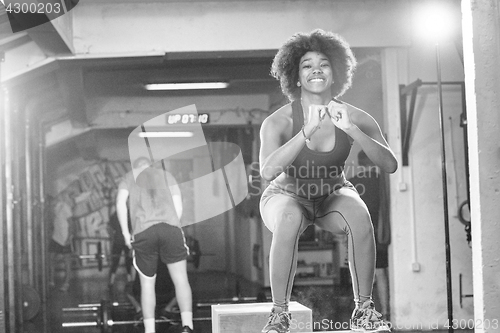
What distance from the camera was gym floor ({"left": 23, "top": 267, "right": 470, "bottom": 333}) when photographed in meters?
6.40

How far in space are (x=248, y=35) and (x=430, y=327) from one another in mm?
2954

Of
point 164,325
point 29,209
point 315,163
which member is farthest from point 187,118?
point 315,163

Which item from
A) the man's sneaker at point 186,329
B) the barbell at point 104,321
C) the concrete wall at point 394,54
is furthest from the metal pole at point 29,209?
the man's sneaker at point 186,329

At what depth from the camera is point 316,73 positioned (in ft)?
10.1

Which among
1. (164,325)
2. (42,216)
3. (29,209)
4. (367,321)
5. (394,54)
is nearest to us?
(367,321)

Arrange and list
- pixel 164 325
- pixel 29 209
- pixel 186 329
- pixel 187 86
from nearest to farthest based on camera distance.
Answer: pixel 186 329
pixel 164 325
pixel 187 86
pixel 29 209

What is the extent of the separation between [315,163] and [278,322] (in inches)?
27.2

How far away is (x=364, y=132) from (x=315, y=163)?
0.25 m

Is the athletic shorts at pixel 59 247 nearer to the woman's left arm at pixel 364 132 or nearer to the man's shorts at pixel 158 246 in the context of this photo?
the man's shorts at pixel 158 246

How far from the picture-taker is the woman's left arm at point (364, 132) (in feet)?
9.37

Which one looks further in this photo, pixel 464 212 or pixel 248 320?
Answer: pixel 464 212

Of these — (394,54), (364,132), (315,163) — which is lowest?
(315,163)

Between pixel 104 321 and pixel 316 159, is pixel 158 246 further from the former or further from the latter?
pixel 316 159

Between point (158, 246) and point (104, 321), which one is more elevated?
point (158, 246)
